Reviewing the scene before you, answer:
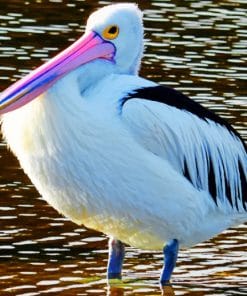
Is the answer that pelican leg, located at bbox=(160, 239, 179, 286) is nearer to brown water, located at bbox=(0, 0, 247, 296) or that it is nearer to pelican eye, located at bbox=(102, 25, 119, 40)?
brown water, located at bbox=(0, 0, 247, 296)

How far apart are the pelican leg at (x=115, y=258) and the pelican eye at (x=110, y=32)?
51.8 inches

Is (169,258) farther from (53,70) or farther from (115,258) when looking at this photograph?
(53,70)

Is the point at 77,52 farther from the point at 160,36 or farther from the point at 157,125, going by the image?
the point at 160,36

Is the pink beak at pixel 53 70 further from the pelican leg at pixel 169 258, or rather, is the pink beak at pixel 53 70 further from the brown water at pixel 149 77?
the brown water at pixel 149 77

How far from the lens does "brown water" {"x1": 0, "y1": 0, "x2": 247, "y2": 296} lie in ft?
A: 31.1

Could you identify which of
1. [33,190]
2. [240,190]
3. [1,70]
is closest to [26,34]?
[1,70]

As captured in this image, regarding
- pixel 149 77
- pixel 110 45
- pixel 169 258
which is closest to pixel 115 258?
pixel 169 258

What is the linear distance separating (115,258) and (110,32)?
1.45 m

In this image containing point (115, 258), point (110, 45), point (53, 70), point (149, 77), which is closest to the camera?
point (53, 70)

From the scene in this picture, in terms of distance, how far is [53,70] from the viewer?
8.67 metres

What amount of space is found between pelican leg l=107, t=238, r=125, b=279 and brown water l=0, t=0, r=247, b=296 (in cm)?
12

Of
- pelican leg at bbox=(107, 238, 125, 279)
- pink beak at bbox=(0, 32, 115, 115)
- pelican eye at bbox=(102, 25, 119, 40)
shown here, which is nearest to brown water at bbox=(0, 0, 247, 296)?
pelican leg at bbox=(107, 238, 125, 279)

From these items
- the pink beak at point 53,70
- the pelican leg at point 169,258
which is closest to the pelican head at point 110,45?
the pink beak at point 53,70

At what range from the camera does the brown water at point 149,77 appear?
31.1 feet
